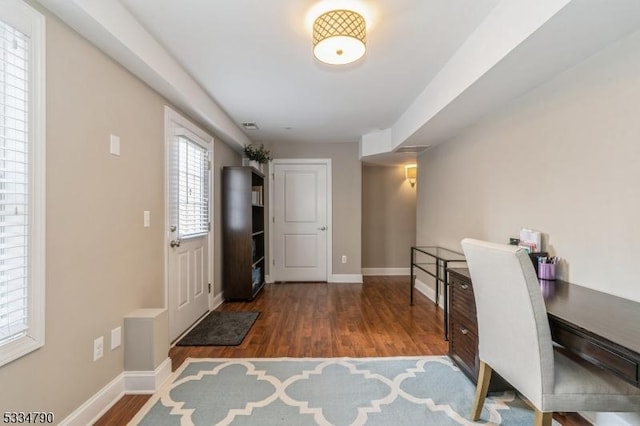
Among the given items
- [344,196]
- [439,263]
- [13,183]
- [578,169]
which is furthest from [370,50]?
[344,196]

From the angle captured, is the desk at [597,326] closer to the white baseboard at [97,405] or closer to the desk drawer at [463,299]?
the desk drawer at [463,299]

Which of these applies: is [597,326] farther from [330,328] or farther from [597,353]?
[330,328]

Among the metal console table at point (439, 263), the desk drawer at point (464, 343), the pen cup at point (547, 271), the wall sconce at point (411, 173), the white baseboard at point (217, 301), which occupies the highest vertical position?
the wall sconce at point (411, 173)

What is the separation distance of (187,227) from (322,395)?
6.27ft

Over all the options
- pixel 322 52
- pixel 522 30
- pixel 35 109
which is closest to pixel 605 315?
pixel 522 30

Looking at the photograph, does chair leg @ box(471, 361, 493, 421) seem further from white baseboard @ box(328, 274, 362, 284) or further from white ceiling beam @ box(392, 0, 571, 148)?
white baseboard @ box(328, 274, 362, 284)

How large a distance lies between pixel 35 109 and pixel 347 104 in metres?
2.51

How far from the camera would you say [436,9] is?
1.69m

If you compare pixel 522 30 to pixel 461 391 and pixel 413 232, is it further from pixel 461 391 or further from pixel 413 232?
pixel 413 232

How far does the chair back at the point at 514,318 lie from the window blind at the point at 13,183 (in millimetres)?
2040

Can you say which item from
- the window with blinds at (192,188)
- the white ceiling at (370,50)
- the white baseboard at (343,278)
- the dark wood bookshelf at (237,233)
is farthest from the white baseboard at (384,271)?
the window with blinds at (192,188)

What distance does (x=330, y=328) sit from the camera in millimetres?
2949

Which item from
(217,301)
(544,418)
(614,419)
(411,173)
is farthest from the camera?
(411,173)

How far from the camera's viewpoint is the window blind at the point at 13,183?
118cm
